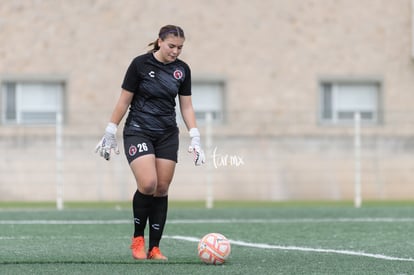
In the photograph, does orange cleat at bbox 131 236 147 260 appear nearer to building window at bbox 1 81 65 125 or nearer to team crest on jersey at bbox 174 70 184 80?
team crest on jersey at bbox 174 70 184 80

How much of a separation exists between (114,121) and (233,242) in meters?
2.74

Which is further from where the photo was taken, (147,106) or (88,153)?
(88,153)

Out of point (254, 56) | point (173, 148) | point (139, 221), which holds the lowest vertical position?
point (139, 221)

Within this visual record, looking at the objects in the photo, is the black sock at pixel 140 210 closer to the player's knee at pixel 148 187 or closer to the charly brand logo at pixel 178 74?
the player's knee at pixel 148 187

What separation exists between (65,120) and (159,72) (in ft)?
64.6

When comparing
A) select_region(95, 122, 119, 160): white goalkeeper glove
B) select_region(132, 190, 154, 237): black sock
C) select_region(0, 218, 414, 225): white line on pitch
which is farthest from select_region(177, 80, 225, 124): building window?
select_region(132, 190, 154, 237): black sock

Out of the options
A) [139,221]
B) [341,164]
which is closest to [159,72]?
[139,221]

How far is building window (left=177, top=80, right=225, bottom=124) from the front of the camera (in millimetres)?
30594

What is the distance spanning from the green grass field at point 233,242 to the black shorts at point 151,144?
94cm

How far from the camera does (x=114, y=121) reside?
33.9 ft

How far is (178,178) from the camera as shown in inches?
1104

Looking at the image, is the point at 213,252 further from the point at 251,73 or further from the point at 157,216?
the point at 251,73

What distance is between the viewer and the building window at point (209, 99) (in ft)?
100

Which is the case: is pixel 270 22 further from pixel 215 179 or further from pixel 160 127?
pixel 160 127
